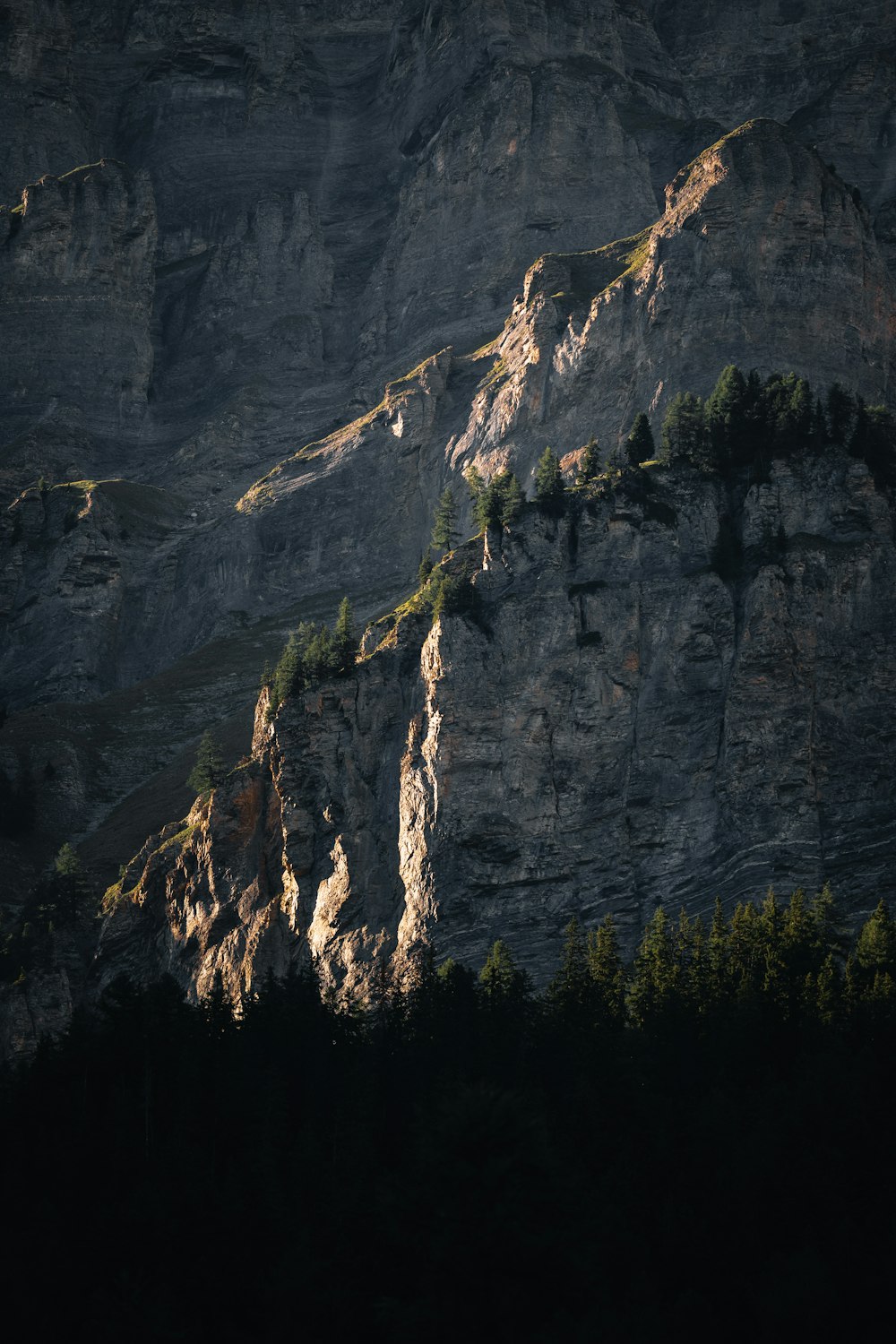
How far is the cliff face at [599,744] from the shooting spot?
382 feet

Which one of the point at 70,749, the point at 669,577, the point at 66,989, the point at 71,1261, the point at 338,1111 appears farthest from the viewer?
the point at 70,749

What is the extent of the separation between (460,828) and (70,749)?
69689mm

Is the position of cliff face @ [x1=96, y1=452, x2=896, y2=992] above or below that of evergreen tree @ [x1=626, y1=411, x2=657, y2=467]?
below

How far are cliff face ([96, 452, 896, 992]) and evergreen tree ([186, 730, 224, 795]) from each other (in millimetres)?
20758

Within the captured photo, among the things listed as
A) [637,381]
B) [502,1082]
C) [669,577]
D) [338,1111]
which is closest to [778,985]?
[502,1082]

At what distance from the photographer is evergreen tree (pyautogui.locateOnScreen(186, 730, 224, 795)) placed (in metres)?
156

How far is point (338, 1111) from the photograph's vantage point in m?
89.1

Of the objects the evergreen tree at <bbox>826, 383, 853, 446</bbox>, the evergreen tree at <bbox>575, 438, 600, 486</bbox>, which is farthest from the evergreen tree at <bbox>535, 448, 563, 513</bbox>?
the evergreen tree at <bbox>826, 383, 853, 446</bbox>

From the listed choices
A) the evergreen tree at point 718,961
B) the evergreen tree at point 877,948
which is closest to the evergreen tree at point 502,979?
the evergreen tree at point 718,961

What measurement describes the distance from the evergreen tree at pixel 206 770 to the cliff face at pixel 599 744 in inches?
817

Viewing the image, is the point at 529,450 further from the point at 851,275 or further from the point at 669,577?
the point at 669,577

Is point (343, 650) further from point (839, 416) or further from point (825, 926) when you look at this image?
point (825, 926)

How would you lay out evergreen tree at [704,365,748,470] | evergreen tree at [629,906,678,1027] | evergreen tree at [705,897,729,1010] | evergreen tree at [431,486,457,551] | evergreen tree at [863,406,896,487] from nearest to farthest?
evergreen tree at [705,897,729,1010]
evergreen tree at [629,906,678,1027]
evergreen tree at [863,406,896,487]
evergreen tree at [704,365,748,470]
evergreen tree at [431,486,457,551]

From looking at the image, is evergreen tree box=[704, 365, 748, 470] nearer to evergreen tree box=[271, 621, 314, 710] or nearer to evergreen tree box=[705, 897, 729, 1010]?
evergreen tree box=[271, 621, 314, 710]
